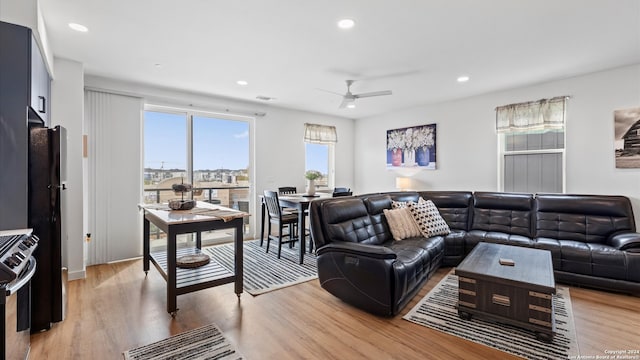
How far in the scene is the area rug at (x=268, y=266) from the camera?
3307 mm

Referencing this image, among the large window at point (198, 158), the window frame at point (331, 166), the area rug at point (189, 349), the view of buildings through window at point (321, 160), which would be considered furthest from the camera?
the window frame at point (331, 166)

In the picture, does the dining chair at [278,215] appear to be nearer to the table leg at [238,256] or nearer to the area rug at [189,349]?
the table leg at [238,256]

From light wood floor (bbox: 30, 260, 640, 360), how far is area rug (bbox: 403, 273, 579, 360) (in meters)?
0.08

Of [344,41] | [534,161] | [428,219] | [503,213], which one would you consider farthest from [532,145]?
[344,41]

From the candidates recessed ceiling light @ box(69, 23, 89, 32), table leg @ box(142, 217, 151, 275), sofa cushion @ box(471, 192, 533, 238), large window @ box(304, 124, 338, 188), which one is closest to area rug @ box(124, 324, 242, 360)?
table leg @ box(142, 217, 151, 275)

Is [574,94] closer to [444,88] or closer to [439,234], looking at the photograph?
Answer: [444,88]

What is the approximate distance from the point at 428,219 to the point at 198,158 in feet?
12.1

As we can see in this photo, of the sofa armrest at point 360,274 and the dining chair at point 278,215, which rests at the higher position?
the dining chair at point 278,215

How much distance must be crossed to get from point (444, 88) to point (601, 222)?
8.44ft

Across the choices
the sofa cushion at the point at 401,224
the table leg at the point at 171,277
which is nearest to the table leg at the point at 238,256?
the table leg at the point at 171,277

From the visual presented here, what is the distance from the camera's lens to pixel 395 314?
101 inches

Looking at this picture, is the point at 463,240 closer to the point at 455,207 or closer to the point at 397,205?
the point at 455,207

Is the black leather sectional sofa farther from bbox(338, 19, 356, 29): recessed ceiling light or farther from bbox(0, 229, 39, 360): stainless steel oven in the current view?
bbox(0, 229, 39, 360): stainless steel oven

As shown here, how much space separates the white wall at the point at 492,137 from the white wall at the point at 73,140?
16.8ft
